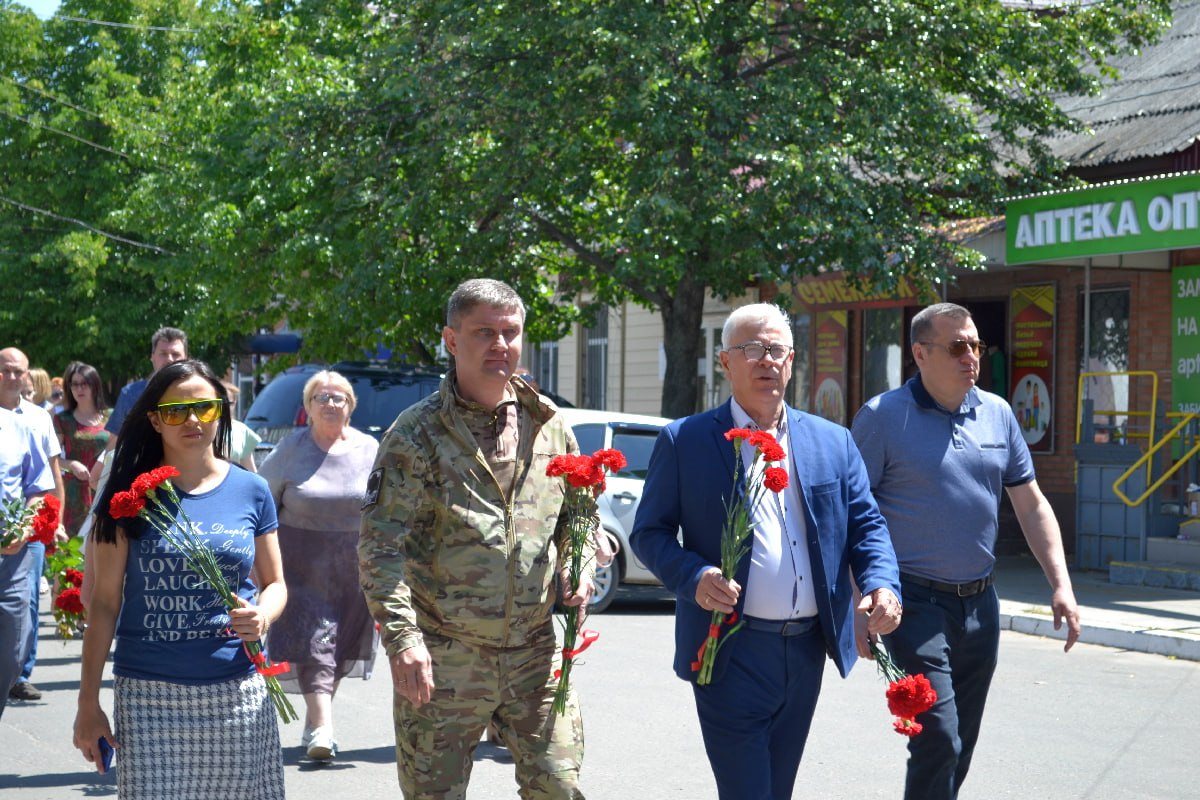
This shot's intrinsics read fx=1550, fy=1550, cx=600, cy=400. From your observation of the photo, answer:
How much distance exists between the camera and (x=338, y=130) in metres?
18.9

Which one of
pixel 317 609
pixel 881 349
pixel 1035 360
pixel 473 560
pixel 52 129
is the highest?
pixel 52 129

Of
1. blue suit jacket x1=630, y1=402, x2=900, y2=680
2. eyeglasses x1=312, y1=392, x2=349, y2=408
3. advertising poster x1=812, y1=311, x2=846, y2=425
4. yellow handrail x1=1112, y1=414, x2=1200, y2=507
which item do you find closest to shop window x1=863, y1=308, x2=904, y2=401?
advertising poster x1=812, y1=311, x2=846, y2=425

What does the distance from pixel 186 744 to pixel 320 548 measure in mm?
3492

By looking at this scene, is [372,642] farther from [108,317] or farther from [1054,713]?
[108,317]

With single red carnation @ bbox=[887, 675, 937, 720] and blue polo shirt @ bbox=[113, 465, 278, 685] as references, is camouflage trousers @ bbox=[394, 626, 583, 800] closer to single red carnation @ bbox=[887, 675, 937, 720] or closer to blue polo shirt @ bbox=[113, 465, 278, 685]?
blue polo shirt @ bbox=[113, 465, 278, 685]

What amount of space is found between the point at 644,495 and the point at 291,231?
18889 mm

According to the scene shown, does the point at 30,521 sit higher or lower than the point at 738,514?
lower

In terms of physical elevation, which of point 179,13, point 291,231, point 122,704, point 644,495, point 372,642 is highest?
point 179,13

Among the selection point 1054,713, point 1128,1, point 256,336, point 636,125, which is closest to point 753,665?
point 1054,713

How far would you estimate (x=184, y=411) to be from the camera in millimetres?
4332

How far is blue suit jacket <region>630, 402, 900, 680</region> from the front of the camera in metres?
4.34

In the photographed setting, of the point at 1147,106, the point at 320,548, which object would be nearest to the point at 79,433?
the point at 320,548

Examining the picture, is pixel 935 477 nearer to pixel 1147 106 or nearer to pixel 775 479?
pixel 775 479

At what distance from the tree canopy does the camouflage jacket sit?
11391mm
